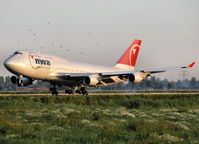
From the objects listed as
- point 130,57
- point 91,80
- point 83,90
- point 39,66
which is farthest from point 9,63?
point 130,57

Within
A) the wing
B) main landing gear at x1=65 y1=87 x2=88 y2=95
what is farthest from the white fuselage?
main landing gear at x1=65 y1=87 x2=88 y2=95

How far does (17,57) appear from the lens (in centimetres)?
3850

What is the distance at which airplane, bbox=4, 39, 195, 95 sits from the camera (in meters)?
38.6

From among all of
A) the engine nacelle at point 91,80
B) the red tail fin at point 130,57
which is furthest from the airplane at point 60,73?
the red tail fin at point 130,57

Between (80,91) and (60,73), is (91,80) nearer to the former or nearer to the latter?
(60,73)

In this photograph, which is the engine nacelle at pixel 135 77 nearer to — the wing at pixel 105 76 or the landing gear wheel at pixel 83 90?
the wing at pixel 105 76

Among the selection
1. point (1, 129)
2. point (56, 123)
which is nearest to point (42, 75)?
point (56, 123)

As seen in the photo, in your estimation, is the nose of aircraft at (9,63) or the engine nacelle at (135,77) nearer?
the nose of aircraft at (9,63)

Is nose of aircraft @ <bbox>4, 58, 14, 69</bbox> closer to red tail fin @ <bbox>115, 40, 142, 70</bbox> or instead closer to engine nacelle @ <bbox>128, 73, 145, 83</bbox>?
engine nacelle @ <bbox>128, 73, 145, 83</bbox>

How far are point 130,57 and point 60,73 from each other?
19.8m

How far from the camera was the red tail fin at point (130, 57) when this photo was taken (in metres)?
58.8

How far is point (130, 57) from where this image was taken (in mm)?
59438

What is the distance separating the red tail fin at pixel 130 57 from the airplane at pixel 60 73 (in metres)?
2.78

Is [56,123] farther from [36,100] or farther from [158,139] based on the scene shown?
[36,100]
